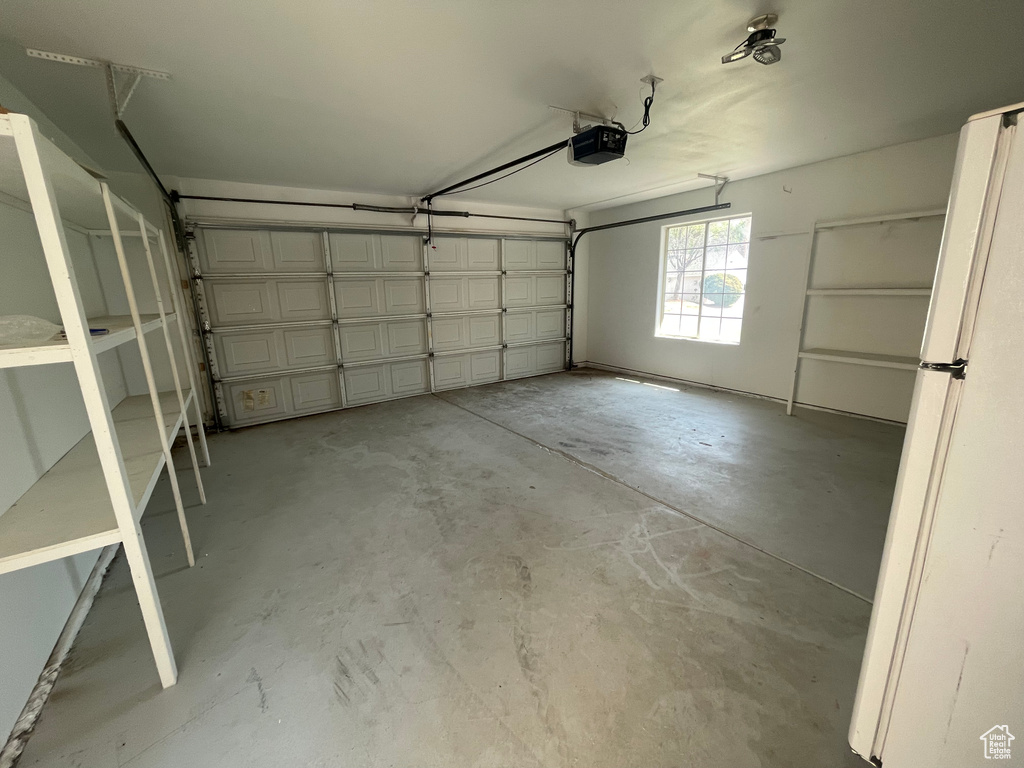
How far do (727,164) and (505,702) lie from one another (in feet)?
15.7

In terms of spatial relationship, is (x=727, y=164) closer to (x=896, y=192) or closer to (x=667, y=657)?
(x=896, y=192)

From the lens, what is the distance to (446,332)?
5.62 metres

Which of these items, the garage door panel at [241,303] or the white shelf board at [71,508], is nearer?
the white shelf board at [71,508]

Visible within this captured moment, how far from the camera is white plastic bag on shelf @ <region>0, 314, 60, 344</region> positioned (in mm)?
1201

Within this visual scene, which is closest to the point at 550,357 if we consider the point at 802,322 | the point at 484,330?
the point at 484,330

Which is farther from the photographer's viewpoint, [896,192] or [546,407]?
[546,407]

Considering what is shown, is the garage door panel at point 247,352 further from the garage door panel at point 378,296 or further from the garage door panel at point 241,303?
the garage door panel at point 378,296

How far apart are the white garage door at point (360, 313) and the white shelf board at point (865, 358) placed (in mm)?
3635

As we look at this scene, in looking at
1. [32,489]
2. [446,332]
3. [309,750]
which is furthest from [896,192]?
[32,489]

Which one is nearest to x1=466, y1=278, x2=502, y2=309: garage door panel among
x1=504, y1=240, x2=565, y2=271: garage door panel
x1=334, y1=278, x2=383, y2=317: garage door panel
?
x1=504, y1=240, x2=565, y2=271: garage door panel

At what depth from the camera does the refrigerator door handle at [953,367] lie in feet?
2.19

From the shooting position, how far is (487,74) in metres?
2.15

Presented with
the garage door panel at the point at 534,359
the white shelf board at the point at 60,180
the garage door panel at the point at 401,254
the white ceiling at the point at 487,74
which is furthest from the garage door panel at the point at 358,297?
the white shelf board at the point at 60,180

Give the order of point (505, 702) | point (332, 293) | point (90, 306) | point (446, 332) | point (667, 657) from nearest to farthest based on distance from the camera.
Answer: point (505, 702)
point (667, 657)
point (90, 306)
point (332, 293)
point (446, 332)
